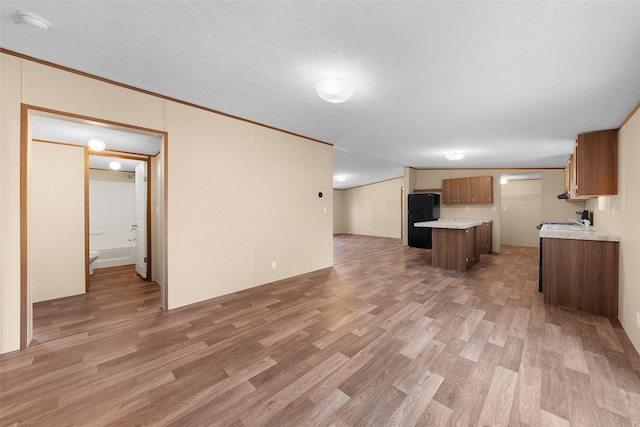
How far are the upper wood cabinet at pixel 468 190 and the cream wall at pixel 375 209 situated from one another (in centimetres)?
258

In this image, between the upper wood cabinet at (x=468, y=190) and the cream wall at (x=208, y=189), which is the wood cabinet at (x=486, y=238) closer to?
the upper wood cabinet at (x=468, y=190)

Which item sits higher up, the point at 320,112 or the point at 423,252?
the point at 320,112

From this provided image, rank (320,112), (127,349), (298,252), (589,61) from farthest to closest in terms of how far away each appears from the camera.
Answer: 1. (298,252)
2. (320,112)
3. (127,349)
4. (589,61)

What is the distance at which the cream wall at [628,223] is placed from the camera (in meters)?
2.22

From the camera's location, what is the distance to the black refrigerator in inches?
278

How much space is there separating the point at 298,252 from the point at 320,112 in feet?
7.87

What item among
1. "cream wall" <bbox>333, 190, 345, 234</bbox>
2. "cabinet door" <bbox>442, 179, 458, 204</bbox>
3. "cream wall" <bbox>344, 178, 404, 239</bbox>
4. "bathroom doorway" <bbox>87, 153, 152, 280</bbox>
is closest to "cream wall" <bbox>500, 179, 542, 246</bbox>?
"cabinet door" <bbox>442, 179, 458, 204</bbox>

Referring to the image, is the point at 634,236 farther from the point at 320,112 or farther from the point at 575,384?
the point at 320,112

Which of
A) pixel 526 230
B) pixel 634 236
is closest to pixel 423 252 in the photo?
pixel 526 230

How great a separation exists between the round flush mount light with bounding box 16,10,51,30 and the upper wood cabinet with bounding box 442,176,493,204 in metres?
8.02

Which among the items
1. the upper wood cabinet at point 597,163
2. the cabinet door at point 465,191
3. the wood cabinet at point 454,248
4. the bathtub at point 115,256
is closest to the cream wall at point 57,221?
the bathtub at point 115,256

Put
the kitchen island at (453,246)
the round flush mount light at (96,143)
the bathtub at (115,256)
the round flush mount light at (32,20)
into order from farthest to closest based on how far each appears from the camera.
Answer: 1. the bathtub at (115,256)
2. the kitchen island at (453,246)
3. the round flush mount light at (96,143)
4. the round flush mount light at (32,20)

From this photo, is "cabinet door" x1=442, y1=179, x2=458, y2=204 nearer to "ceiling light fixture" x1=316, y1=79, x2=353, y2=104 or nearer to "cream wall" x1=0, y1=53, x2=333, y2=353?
"cream wall" x1=0, y1=53, x2=333, y2=353

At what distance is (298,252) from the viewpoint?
14.6 ft
